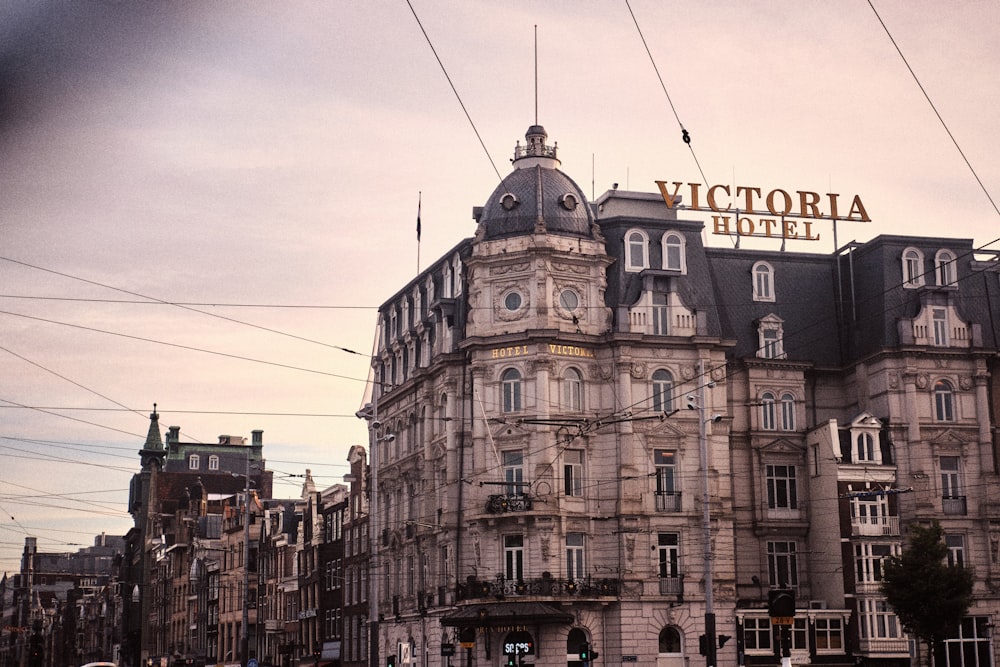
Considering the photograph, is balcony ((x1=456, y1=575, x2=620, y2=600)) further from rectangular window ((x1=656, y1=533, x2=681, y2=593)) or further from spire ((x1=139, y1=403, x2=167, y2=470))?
spire ((x1=139, y1=403, x2=167, y2=470))

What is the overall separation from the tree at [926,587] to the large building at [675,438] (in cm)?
456

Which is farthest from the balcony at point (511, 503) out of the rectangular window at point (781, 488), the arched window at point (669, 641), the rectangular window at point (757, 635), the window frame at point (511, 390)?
the rectangular window at point (781, 488)

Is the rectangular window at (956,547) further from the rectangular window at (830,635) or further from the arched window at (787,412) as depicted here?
the arched window at (787,412)

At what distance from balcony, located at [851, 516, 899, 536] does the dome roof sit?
17.8m

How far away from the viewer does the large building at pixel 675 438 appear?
6266 centimetres

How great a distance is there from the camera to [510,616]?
6025cm

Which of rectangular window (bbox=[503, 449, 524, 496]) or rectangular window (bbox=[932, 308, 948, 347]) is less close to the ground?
rectangular window (bbox=[932, 308, 948, 347])

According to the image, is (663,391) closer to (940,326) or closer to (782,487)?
(782,487)

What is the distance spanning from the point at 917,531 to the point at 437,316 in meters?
25.6

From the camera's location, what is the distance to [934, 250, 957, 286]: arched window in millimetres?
68688

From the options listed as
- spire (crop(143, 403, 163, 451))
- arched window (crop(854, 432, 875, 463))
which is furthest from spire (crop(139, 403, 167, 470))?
arched window (crop(854, 432, 875, 463))

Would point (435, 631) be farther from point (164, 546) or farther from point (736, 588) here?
point (164, 546)

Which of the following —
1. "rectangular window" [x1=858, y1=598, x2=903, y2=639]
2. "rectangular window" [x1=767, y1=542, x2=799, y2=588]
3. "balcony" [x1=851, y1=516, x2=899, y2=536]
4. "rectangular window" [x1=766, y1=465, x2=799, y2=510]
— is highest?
"rectangular window" [x1=766, y1=465, x2=799, y2=510]

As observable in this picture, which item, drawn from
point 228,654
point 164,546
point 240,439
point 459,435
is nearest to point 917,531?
point 459,435
